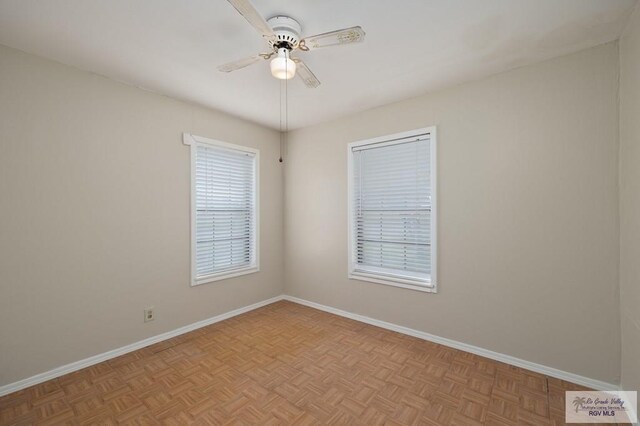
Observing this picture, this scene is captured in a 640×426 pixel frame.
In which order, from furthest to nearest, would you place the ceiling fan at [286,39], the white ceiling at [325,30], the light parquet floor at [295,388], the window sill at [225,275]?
the window sill at [225,275] → the light parquet floor at [295,388] → the white ceiling at [325,30] → the ceiling fan at [286,39]

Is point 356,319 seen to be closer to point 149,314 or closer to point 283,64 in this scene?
point 149,314

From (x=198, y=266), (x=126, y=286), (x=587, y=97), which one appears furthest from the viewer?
(x=198, y=266)

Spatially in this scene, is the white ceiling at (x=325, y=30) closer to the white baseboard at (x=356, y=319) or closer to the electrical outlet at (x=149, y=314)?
the electrical outlet at (x=149, y=314)

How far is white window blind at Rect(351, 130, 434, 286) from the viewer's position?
313 centimetres

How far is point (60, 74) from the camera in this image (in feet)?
7.95

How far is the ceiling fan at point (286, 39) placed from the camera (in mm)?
1576

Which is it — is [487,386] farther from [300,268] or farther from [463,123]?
[300,268]

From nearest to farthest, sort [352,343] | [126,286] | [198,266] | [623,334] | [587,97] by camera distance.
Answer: [623,334] → [587,97] → [126,286] → [352,343] → [198,266]

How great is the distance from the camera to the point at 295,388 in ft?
7.32

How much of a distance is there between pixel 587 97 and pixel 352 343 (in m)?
2.99

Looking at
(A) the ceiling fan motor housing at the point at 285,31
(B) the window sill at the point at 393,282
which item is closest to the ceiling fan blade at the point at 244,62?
(A) the ceiling fan motor housing at the point at 285,31

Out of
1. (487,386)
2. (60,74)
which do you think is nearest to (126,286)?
(60,74)

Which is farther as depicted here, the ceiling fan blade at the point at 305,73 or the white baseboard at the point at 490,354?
the white baseboard at the point at 490,354

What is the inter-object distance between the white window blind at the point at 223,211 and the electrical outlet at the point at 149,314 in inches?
20.8
